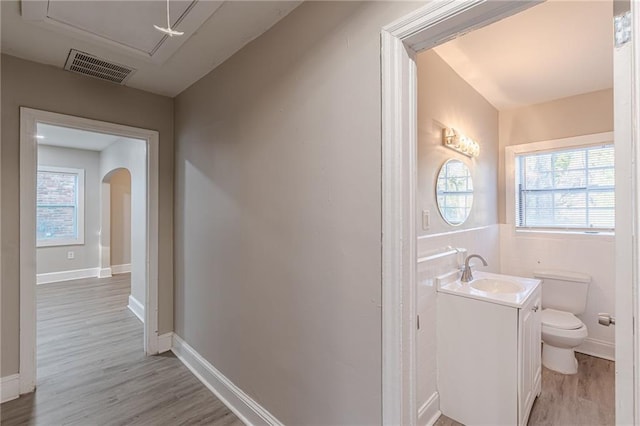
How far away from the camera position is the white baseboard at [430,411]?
184 cm

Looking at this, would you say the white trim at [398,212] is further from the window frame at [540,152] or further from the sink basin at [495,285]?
the window frame at [540,152]

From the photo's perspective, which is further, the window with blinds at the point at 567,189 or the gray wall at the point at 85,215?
the gray wall at the point at 85,215

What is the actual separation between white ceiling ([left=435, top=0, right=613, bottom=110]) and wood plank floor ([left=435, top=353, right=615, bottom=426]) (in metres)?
2.60

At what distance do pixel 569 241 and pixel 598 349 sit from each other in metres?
1.05

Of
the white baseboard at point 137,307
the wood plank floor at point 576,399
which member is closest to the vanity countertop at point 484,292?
the wood plank floor at point 576,399

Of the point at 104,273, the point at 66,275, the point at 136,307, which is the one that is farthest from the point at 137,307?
the point at 66,275

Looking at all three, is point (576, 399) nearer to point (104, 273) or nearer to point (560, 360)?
point (560, 360)

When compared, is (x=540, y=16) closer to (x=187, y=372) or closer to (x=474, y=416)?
(x=474, y=416)

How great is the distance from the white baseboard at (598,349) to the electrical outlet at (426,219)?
2.35 metres

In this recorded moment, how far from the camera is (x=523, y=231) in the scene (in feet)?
10.6

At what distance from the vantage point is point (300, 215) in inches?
61.1

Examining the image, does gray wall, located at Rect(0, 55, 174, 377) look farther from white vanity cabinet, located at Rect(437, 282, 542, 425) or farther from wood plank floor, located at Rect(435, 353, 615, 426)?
wood plank floor, located at Rect(435, 353, 615, 426)

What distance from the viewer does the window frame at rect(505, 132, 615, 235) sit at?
2.82 metres

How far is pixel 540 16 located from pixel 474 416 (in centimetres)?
257
